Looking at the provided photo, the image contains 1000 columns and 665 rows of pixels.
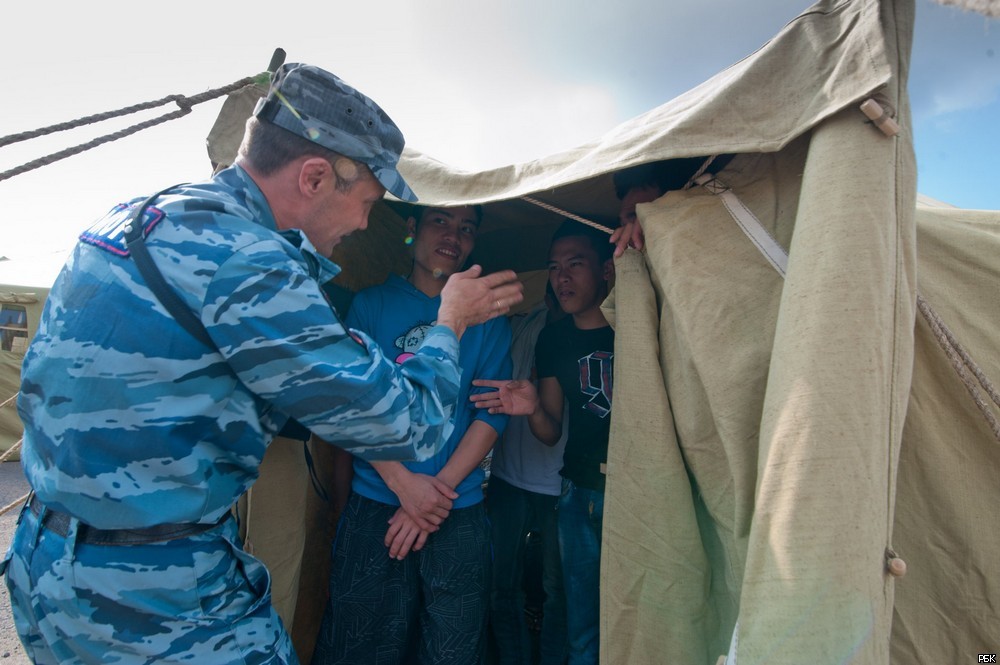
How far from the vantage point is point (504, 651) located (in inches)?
96.3

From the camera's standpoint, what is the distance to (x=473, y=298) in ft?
5.54

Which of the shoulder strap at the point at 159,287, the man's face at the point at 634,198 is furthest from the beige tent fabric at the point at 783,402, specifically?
the shoulder strap at the point at 159,287

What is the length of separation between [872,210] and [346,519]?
1.91m

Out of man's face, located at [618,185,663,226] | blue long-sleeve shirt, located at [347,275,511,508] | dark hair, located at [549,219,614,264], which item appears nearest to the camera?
man's face, located at [618,185,663,226]

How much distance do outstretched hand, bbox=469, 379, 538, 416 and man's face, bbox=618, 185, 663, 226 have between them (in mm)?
743

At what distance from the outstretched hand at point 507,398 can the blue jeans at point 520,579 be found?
0.49m

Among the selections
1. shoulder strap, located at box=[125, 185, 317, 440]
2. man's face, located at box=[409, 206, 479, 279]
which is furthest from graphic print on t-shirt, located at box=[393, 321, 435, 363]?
shoulder strap, located at box=[125, 185, 317, 440]

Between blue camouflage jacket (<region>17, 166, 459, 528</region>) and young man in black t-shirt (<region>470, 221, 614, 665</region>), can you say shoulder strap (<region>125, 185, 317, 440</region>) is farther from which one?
young man in black t-shirt (<region>470, 221, 614, 665</region>)

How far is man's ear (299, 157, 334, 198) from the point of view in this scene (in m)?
1.37

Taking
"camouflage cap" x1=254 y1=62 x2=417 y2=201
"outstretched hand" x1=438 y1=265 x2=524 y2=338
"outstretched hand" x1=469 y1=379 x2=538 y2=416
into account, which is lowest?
"outstretched hand" x1=469 y1=379 x2=538 y2=416

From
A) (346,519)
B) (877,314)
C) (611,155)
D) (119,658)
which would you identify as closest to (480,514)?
(346,519)

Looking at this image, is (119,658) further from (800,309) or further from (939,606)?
(939,606)

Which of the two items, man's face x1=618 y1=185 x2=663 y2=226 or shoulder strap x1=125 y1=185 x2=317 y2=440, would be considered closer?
shoulder strap x1=125 y1=185 x2=317 y2=440

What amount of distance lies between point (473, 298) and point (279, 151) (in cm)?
66
